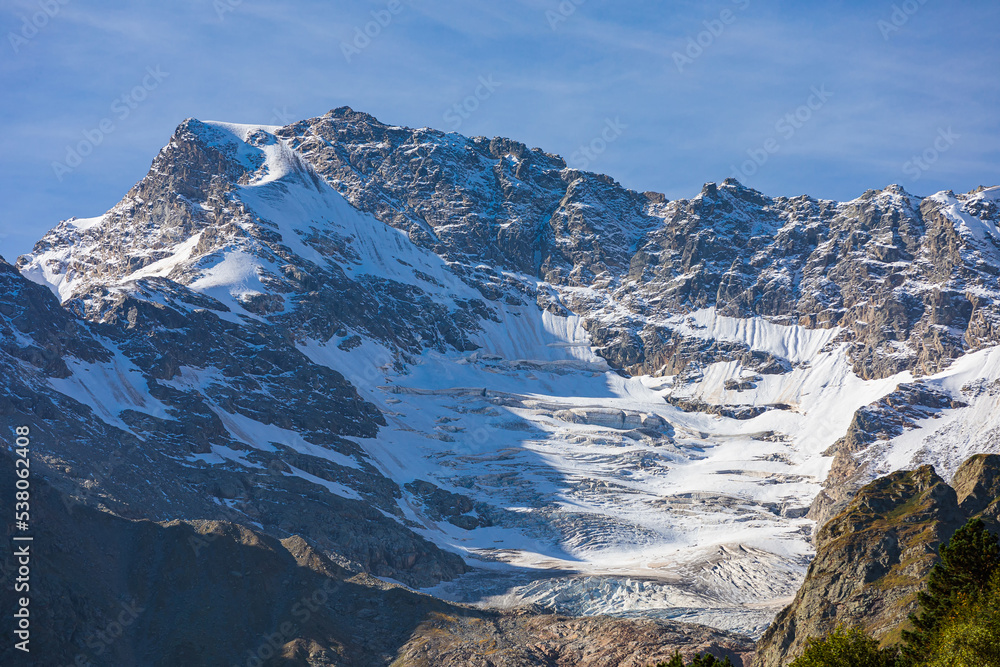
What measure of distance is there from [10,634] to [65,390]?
9364 centimetres

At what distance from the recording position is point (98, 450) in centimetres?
18125

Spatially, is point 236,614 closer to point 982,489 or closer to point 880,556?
point 880,556

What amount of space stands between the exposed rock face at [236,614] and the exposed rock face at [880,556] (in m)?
38.6

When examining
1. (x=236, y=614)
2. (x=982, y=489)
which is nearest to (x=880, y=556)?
(x=982, y=489)

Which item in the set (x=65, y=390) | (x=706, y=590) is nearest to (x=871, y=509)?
(x=706, y=590)

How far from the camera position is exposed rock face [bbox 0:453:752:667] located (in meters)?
122

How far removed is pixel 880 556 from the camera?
9844 centimetres

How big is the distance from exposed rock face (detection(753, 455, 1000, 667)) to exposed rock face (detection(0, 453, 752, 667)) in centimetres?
3864

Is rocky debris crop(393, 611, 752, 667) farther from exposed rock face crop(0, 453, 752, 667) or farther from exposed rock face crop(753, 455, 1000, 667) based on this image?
exposed rock face crop(753, 455, 1000, 667)

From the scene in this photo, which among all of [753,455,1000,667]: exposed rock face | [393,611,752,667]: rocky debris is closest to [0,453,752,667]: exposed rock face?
[393,611,752,667]: rocky debris

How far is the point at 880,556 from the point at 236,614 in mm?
75383

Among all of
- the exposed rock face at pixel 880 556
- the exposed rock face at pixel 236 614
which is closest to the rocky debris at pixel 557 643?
the exposed rock face at pixel 236 614

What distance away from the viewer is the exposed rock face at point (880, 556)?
94.2 m

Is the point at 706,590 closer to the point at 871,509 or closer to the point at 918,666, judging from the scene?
the point at 871,509
